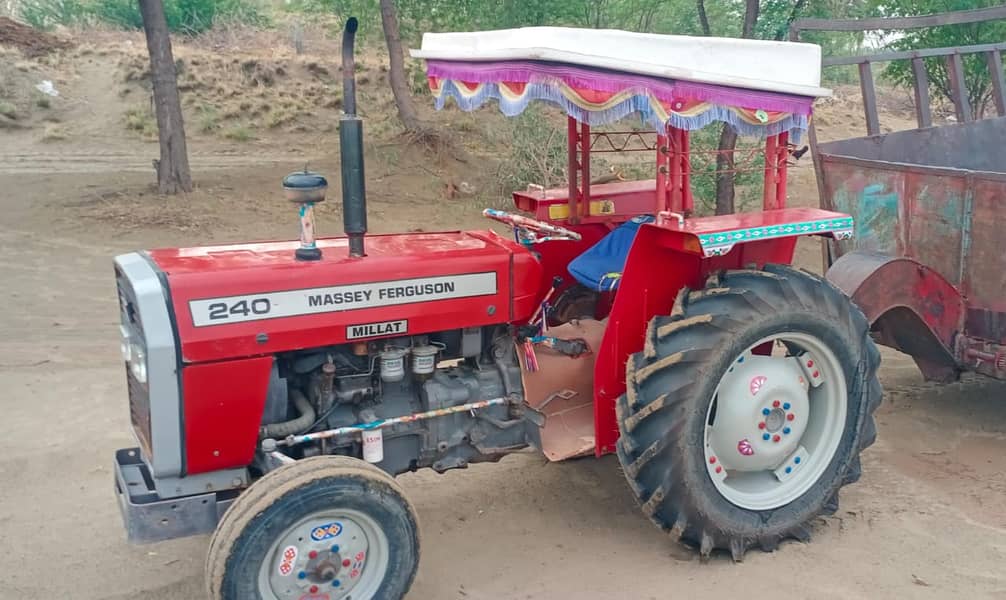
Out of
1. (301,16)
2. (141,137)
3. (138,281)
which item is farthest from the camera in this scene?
(301,16)

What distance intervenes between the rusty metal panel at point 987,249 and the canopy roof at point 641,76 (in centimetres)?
184

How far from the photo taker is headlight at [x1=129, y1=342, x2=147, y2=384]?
3.31m

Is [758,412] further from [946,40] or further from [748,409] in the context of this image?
[946,40]

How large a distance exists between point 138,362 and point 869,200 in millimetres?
4276

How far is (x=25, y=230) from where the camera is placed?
1009cm

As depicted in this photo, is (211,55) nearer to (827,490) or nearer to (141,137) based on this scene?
(141,137)

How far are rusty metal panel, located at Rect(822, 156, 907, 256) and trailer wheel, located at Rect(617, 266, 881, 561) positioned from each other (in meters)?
1.59

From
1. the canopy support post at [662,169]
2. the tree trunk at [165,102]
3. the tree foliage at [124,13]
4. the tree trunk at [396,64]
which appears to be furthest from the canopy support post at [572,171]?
the tree foliage at [124,13]

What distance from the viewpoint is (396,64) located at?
547 inches

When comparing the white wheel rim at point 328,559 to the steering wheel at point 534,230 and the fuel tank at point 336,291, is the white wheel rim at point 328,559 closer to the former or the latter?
the fuel tank at point 336,291

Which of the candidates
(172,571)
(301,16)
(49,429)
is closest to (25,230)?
(49,429)

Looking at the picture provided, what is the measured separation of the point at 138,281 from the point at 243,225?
299 inches

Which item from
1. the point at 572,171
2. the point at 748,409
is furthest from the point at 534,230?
the point at 748,409

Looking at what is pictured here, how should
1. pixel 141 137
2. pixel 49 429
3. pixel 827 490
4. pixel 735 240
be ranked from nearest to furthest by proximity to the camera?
pixel 735 240, pixel 827 490, pixel 49 429, pixel 141 137
